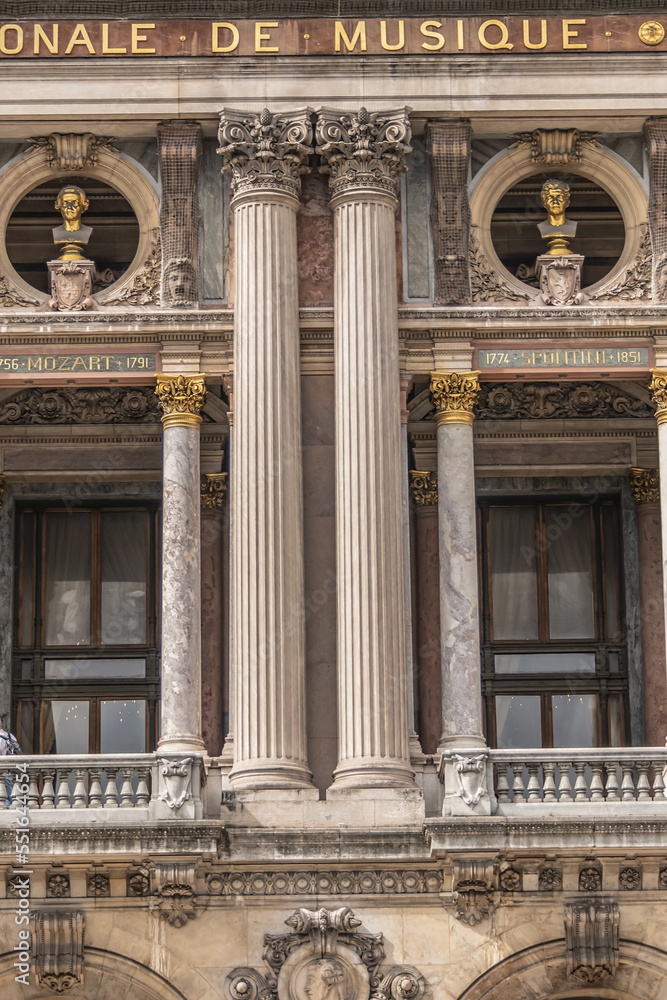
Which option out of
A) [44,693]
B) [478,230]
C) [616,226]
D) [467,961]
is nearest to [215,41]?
[478,230]

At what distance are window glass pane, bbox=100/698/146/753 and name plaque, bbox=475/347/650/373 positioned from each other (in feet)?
28.1

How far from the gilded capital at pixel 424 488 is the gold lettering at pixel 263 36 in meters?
7.79

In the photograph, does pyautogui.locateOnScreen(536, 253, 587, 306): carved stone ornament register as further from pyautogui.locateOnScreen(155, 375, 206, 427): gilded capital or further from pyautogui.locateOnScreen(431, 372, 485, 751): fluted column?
pyautogui.locateOnScreen(155, 375, 206, 427): gilded capital

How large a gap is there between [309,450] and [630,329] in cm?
524

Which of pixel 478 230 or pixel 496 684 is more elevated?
pixel 478 230

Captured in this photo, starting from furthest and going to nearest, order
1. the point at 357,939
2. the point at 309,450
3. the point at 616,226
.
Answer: the point at 616,226, the point at 309,450, the point at 357,939

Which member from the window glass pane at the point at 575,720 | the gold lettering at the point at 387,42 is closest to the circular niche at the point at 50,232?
the gold lettering at the point at 387,42

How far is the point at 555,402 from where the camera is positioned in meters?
43.3

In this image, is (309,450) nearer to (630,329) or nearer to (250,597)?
(250,597)

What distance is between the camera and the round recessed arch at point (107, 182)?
3931cm

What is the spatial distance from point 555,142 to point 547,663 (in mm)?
8944

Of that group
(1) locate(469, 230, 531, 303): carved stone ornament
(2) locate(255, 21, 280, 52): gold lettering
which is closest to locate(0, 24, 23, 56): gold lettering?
(2) locate(255, 21, 280, 52): gold lettering

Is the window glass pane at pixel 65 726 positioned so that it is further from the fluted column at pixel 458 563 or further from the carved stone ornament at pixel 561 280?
the carved stone ornament at pixel 561 280

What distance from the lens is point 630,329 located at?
128ft
